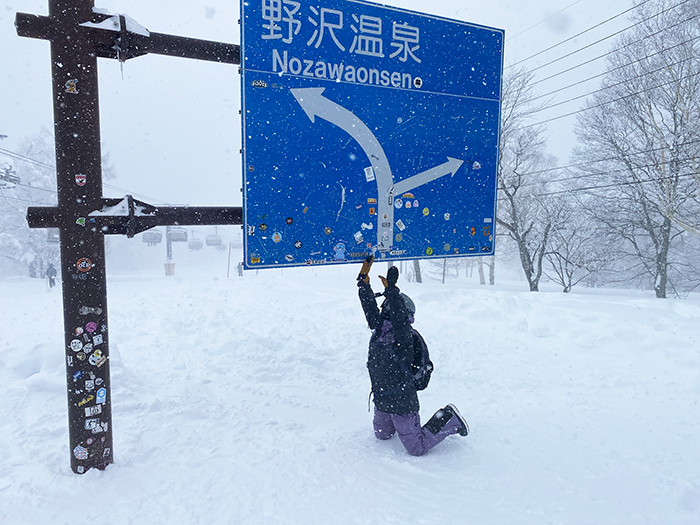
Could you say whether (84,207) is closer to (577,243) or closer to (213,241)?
(577,243)

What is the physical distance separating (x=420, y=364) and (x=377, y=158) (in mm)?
2111

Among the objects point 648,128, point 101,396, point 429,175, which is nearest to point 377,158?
point 429,175

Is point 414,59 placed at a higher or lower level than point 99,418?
higher

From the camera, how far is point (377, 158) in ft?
13.7

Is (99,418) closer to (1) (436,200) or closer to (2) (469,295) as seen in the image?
(1) (436,200)

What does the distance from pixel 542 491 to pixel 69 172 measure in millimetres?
4625

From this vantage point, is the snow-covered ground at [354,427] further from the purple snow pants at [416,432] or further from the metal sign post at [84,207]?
the metal sign post at [84,207]

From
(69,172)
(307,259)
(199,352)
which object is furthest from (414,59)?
(199,352)

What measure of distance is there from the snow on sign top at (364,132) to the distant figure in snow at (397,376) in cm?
56

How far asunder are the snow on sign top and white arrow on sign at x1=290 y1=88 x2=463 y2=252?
11 mm

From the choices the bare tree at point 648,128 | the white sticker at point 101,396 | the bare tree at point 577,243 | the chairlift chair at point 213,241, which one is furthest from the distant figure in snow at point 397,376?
the chairlift chair at point 213,241

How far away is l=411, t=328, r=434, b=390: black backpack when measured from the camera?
13.3 ft

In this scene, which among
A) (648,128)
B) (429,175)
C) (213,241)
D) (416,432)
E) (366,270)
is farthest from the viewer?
(213,241)

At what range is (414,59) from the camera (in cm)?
429
